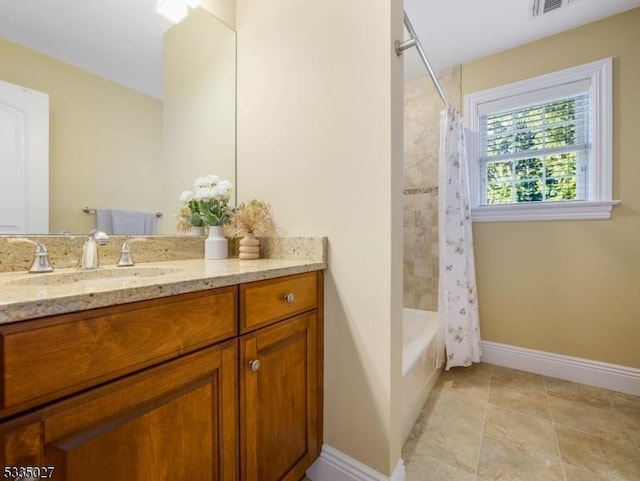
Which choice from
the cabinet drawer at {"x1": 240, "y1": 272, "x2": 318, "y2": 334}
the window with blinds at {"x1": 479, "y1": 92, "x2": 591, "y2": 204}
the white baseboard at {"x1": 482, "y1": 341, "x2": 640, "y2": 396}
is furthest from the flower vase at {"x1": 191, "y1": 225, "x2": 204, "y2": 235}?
the white baseboard at {"x1": 482, "y1": 341, "x2": 640, "y2": 396}

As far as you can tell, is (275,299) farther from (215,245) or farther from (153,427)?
(215,245)

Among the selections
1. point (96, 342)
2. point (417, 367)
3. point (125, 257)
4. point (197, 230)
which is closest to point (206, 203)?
point (197, 230)

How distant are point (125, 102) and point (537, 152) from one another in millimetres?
2593

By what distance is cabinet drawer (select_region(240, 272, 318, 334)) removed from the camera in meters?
0.88

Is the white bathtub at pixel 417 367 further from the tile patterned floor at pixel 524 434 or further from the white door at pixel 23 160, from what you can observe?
the white door at pixel 23 160

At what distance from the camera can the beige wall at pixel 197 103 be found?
4.50 ft

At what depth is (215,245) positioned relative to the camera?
137 centimetres

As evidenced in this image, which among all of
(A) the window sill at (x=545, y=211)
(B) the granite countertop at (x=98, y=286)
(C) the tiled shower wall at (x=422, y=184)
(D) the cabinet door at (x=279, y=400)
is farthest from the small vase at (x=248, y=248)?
(A) the window sill at (x=545, y=211)

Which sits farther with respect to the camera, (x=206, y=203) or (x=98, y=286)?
(x=206, y=203)

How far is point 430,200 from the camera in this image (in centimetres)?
242

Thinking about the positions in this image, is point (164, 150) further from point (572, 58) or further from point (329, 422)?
point (572, 58)

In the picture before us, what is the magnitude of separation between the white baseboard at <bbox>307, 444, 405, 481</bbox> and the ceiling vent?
8.46 feet

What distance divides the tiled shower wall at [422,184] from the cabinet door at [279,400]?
5.13 ft

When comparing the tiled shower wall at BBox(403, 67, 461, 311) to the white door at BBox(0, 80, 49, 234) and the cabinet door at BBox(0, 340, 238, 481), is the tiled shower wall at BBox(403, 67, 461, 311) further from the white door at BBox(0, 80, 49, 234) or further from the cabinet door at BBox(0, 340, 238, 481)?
the white door at BBox(0, 80, 49, 234)
